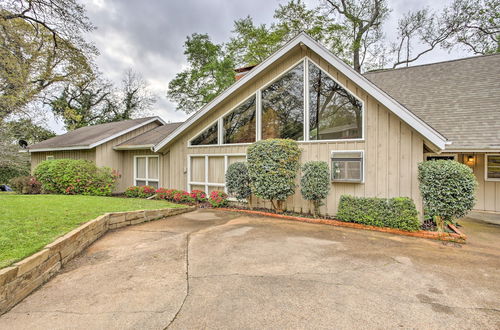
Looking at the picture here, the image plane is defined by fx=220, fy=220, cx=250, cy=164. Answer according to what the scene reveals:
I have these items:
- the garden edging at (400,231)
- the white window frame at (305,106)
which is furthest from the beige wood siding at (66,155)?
the garden edging at (400,231)

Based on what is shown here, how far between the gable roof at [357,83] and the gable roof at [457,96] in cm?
148

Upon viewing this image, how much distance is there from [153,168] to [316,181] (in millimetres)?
7933

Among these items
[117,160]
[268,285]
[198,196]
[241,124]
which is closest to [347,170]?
[241,124]

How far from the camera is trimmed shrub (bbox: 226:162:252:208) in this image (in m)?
7.39

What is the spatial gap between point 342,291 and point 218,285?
61.8 inches

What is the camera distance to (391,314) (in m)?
2.33

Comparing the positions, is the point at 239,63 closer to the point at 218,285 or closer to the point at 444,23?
the point at 444,23

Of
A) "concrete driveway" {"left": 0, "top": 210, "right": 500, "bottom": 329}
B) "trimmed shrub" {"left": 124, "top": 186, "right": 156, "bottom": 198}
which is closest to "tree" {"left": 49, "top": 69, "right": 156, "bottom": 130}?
"trimmed shrub" {"left": 124, "top": 186, "right": 156, "bottom": 198}

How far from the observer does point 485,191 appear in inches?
305

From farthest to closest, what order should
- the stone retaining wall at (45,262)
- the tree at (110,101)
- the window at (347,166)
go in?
the tree at (110,101)
the window at (347,166)
the stone retaining wall at (45,262)

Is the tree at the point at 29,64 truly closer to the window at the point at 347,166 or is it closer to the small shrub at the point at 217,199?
the small shrub at the point at 217,199

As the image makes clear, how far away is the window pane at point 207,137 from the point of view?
870 cm

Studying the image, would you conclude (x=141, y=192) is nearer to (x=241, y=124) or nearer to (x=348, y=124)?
(x=241, y=124)

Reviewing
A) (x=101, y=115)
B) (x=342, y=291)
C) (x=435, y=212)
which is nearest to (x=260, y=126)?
(x=435, y=212)
